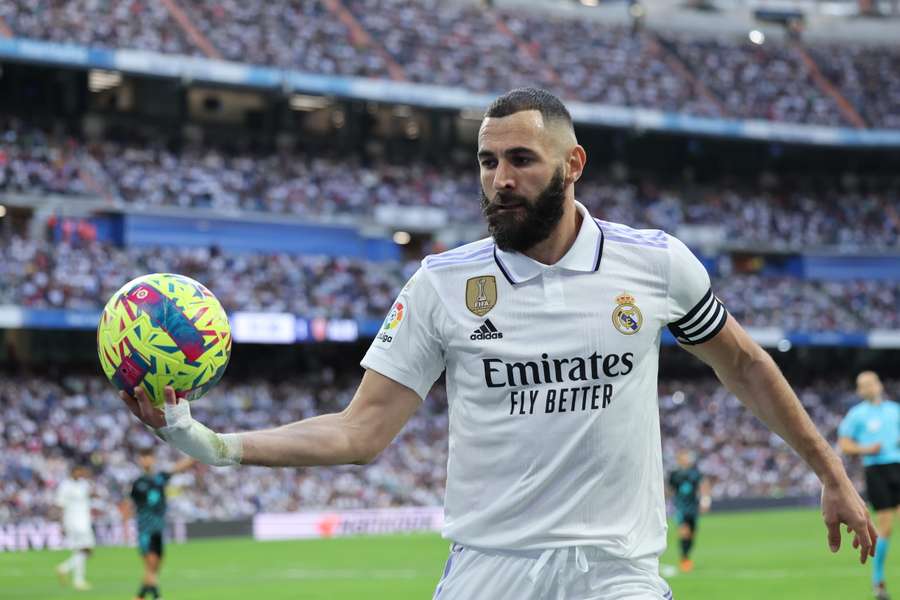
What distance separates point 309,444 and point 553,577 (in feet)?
3.22

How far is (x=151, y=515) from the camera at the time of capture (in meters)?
18.3

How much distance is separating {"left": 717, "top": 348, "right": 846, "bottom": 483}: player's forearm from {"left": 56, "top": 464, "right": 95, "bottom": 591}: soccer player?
1830cm

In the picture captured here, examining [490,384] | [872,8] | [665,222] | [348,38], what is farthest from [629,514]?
[872,8]

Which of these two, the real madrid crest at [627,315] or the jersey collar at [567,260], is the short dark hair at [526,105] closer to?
the jersey collar at [567,260]

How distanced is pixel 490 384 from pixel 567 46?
55.0 metres

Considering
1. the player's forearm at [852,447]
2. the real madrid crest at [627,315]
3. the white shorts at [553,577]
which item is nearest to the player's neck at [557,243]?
the real madrid crest at [627,315]

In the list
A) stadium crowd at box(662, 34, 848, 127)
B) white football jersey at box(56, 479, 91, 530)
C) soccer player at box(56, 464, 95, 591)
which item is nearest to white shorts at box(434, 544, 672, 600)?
soccer player at box(56, 464, 95, 591)

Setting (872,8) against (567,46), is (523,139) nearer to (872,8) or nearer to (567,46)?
(567,46)

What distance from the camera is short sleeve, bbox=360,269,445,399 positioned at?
16.2ft

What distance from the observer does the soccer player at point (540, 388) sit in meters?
4.71

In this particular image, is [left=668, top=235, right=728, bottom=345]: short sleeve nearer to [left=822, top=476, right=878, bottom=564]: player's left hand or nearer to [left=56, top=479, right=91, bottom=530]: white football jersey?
[left=822, top=476, right=878, bottom=564]: player's left hand

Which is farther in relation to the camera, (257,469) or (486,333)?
(257,469)

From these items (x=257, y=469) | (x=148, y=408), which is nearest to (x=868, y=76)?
(x=257, y=469)

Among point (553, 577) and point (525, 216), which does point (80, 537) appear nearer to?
point (553, 577)
